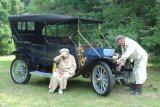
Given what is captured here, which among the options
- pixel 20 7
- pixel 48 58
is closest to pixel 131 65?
pixel 48 58

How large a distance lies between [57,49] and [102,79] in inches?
66.2

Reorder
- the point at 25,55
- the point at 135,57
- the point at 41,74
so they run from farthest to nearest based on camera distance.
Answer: the point at 25,55, the point at 41,74, the point at 135,57

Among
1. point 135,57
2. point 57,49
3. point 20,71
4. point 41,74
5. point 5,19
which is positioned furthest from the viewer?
point 5,19

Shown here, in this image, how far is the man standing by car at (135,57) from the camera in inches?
371

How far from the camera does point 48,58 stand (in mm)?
10664

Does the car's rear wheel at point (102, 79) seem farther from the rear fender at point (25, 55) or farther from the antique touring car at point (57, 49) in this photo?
the rear fender at point (25, 55)

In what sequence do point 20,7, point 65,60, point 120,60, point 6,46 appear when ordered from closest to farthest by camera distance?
point 120,60 < point 65,60 < point 6,46 < point 20,7

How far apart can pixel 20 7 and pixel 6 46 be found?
10.6 m

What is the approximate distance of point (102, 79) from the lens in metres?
9.42

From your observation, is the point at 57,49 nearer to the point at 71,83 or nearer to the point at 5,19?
the point at 71,83

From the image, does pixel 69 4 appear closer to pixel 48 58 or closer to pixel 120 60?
pixel 48 58

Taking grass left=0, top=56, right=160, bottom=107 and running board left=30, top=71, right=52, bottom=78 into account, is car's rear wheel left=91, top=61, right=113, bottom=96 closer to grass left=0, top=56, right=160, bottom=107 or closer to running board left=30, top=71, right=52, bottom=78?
grass left=0, top=56, right=160, bottom=107

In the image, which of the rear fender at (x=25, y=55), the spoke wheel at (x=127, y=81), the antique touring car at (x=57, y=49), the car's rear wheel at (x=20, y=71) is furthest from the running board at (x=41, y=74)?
the spoke wheel at (x=127, y=81)

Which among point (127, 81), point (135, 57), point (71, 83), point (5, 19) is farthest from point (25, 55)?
point (5, 19)
